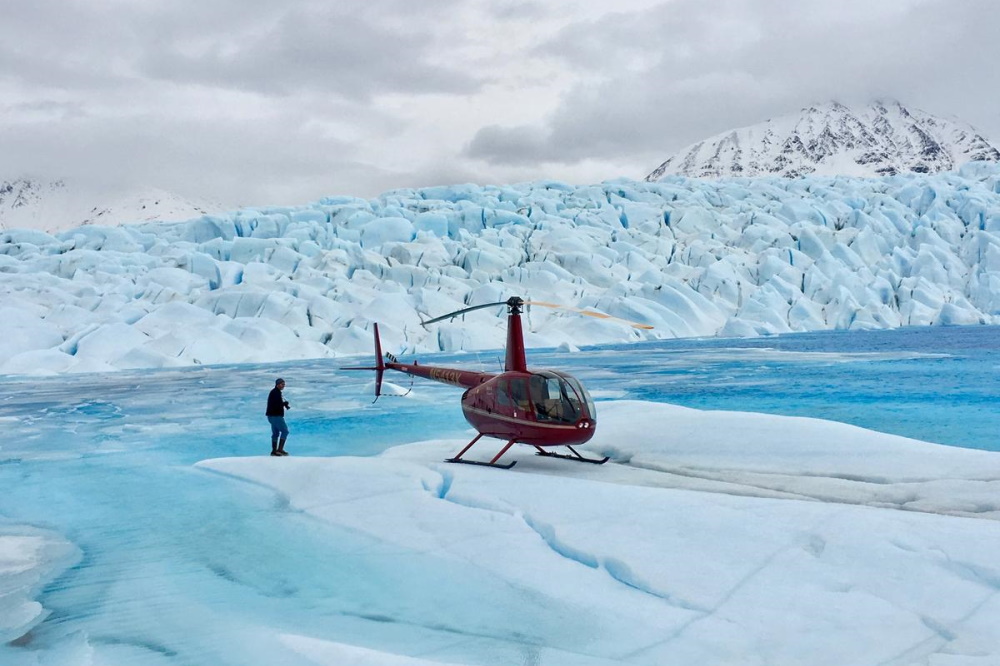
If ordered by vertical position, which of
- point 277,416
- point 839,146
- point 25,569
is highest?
point 839,146

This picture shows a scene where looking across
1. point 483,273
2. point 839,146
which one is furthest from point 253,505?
point 839,146

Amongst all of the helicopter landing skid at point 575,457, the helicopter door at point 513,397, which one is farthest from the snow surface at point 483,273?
the helicopter door at point 513,397

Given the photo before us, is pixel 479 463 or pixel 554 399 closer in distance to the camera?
pixel 554 399

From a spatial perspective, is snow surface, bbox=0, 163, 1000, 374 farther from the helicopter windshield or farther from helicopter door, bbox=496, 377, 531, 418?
the helicopter windshield

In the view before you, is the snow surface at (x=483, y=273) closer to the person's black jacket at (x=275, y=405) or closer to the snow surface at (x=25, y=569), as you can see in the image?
the person's black jacket at (x=275, y=405)

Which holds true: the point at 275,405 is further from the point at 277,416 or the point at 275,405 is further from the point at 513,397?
the point at 513,397

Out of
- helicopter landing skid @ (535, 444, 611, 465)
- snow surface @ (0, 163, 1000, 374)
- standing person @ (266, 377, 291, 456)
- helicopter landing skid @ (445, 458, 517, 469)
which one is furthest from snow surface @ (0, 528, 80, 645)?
snow surface @ (0, 163, 1000, 374)
